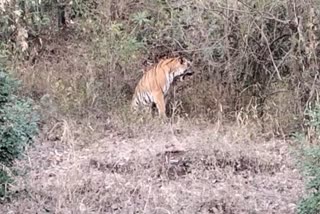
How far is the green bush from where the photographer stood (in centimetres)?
555

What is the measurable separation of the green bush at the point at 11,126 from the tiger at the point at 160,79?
153 inches

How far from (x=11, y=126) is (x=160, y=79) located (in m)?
4.44

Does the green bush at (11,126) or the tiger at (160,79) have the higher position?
the green bush at (11,126)

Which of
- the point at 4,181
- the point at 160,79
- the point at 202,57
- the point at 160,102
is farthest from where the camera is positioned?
the point at 160,79

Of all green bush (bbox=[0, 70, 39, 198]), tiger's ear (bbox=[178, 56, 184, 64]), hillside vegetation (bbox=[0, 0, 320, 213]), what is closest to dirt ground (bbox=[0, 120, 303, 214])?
hillside vegetation (bbox=[0, 0, 320, 213])

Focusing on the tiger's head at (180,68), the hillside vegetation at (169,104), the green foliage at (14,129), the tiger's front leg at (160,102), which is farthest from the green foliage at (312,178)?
the tiger's head at (180,68)

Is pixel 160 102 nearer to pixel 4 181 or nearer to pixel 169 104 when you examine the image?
pixel 169 104

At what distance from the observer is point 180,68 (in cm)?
974

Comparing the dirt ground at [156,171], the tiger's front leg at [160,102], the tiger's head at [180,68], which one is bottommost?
the tiger's front leg at [160,102]

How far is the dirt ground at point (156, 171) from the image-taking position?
5852 millimetres

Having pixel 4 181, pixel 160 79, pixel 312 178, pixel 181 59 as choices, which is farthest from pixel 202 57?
pixel 312 178

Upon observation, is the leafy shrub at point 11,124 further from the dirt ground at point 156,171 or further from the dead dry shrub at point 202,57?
the dead dry shrub at point 202,57

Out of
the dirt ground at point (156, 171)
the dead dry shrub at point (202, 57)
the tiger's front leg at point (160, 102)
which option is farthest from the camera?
the tiger's front leg at point (160, 102)

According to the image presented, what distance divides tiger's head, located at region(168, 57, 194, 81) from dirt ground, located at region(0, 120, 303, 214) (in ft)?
3.73
